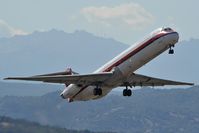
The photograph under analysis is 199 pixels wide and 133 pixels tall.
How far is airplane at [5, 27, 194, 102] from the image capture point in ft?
338

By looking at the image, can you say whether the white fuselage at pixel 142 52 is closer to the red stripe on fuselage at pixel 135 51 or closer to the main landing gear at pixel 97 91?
the red stripe on fuselage at pixel 135 51

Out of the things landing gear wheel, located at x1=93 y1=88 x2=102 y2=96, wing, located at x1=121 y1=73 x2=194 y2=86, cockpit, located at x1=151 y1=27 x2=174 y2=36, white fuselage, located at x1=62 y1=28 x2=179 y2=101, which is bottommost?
landing gear wheel, located at x1=93 y1=88 x2=102 y2=96

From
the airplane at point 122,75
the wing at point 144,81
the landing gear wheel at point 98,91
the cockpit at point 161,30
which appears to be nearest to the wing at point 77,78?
the airplane at point 122,75

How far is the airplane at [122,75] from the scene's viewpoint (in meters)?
103

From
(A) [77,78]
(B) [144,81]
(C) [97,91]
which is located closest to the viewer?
(A) [77,78]

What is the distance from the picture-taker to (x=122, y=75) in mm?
107250

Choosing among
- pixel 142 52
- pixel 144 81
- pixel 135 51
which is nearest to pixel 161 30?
pixel 142 52

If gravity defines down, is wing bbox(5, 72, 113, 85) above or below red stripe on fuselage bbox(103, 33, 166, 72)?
below

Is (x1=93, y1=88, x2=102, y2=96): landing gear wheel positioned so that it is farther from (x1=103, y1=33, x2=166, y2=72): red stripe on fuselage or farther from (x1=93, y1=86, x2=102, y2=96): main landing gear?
(x1=103, y1=33, x2=166, y2=72): red stripe on fuselage

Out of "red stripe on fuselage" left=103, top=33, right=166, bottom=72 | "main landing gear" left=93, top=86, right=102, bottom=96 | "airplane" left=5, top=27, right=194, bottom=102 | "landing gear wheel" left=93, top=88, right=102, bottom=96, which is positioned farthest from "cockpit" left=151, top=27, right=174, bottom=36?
"landing gear wheel" left=93, top=88, right=102, bottom=96

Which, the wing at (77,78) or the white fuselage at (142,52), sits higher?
the white fuselage at (142,52)

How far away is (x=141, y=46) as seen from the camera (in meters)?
104

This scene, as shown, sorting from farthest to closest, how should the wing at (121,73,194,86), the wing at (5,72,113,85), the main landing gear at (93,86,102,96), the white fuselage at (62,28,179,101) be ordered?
the wing at (121,73,194,86)
the main landing gear at (93,86,102,96)
the wing at (5,72,113,85)
the white fuselage at (62,28,179,101)

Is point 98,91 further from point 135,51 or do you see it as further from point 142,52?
point 142,52
